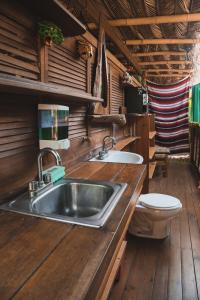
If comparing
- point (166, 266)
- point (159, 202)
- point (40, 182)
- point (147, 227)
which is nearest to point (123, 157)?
point (159, 202)

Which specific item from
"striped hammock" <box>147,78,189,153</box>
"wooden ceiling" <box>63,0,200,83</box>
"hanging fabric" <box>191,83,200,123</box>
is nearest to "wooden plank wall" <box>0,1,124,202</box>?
"wooden ceiling" <box>63,0,200,83</box>

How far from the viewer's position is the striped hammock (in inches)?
284

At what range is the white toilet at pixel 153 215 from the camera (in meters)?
2.45

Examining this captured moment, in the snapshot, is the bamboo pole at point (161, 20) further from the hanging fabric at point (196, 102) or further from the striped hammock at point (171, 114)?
the striped hammock at point (171, 114)

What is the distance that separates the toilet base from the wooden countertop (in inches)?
61.7

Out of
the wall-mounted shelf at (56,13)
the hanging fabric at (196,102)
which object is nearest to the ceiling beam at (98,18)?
the wall-mounted shelf at (56,13)

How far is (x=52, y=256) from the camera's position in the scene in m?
0.76

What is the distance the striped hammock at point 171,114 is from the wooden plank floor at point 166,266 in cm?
421

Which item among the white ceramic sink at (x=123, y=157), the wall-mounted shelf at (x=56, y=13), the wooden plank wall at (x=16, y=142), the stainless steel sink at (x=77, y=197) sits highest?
the wall-mounted shelf at (x=56, y=13)

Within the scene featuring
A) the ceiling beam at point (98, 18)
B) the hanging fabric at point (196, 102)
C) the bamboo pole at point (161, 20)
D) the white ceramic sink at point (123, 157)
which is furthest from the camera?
the hanging fabric at point (196, 102)

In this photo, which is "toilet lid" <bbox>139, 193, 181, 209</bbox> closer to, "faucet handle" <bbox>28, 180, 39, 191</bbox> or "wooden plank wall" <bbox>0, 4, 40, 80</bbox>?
"faucet handle" <bbox>28, 180, 39, 191</bbox>

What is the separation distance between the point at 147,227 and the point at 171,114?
533 centimetres

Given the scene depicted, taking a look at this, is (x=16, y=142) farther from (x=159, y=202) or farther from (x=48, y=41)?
(x=159, y=202)

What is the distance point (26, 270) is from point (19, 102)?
3.02 feet
